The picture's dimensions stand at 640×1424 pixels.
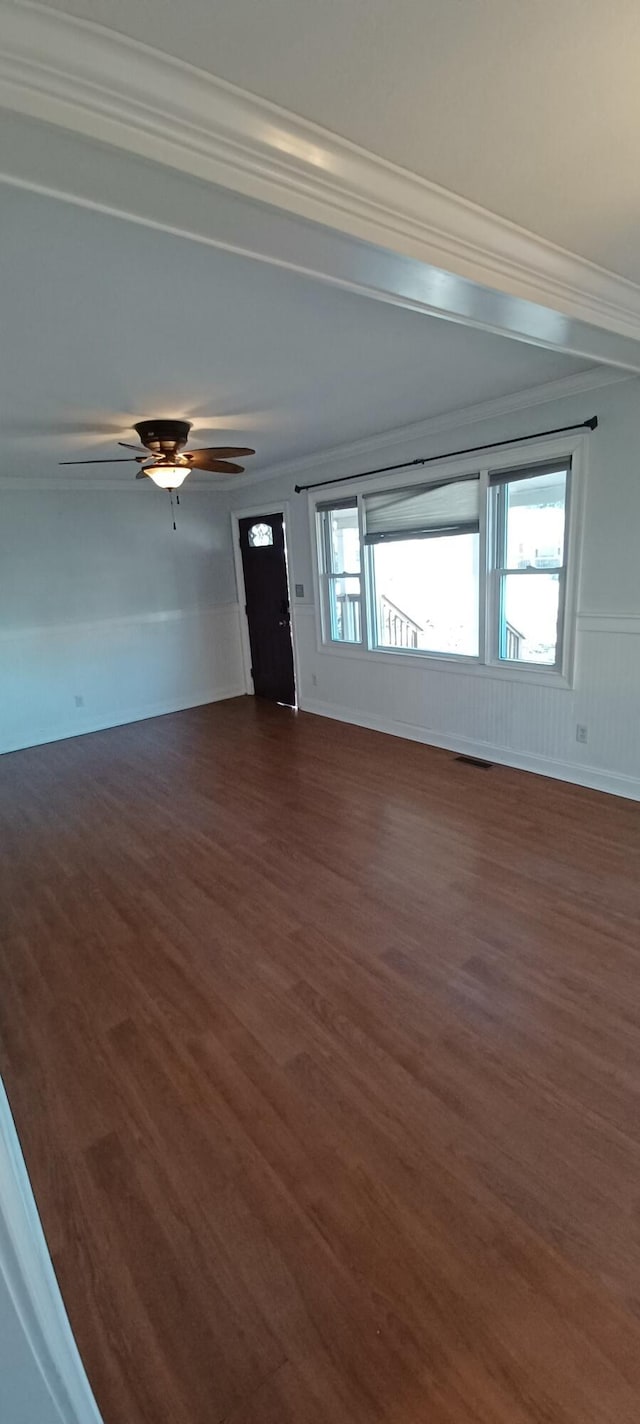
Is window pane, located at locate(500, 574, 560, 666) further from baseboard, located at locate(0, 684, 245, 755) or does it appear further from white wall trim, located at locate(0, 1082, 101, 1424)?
white wall trim, located at locate(0, 1082, 101, 1424)

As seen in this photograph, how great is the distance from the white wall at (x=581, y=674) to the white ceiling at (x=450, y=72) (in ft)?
6.42

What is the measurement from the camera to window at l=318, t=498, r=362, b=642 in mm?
5172

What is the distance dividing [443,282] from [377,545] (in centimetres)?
332

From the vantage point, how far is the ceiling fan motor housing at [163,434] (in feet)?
11.3

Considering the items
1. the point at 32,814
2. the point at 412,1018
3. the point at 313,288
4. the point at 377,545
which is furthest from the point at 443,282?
the point at 32,814

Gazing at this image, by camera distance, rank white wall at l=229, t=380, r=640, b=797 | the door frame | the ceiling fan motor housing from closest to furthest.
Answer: white wall at l=229, t=380, r=640, b=797 < the ceiling fan motor housing < the door frame

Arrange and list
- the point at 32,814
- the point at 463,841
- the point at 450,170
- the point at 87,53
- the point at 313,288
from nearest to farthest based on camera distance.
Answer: the point at 87,53 → the point at 450,170 → the point at 313,288 → the point at 463,841 → the point at 32,814

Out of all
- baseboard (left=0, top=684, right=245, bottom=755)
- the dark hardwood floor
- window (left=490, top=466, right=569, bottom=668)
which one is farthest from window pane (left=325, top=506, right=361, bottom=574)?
the dark hardwood floor

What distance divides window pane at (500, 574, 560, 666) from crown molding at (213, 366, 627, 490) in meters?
1.03

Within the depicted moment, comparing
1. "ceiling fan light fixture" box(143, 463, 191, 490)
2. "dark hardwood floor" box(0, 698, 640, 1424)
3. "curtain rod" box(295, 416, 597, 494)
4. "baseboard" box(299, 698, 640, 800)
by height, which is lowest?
"dark hardwood floor" box(0, 698, 640, 1424)

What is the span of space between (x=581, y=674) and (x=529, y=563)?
0.80 meters

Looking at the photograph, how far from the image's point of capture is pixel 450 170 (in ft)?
4.57

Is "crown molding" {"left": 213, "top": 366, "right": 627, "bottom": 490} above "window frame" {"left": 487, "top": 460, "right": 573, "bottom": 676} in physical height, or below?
above

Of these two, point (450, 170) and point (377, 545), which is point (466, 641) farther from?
point (450, 170)
